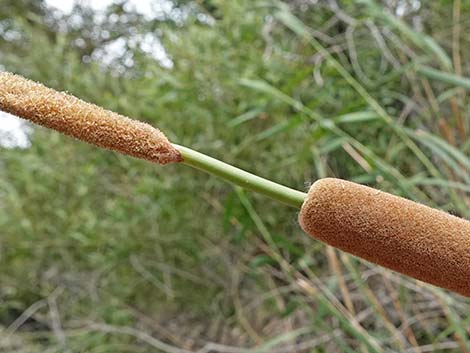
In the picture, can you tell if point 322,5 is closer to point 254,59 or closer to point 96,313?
Answer: point 254,59

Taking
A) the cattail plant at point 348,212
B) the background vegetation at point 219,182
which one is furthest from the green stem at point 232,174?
the background vegetation at point 219,182

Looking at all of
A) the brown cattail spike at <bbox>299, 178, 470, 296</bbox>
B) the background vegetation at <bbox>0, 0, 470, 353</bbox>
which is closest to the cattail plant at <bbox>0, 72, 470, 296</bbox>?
the brown cattail spike at <bbox>299, 178, 470, 296</bbox>

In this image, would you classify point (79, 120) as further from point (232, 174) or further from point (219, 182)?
point (219, 182)

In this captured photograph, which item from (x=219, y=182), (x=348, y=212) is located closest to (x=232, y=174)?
(x=348, y=212)

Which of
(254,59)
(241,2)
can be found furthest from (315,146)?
(241,2)

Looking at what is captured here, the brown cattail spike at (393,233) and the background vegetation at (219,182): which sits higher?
the brown cattail spike at (393,233)

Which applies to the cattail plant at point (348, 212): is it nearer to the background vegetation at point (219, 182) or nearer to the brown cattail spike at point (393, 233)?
the brown cattail spike at point (393, 233)
